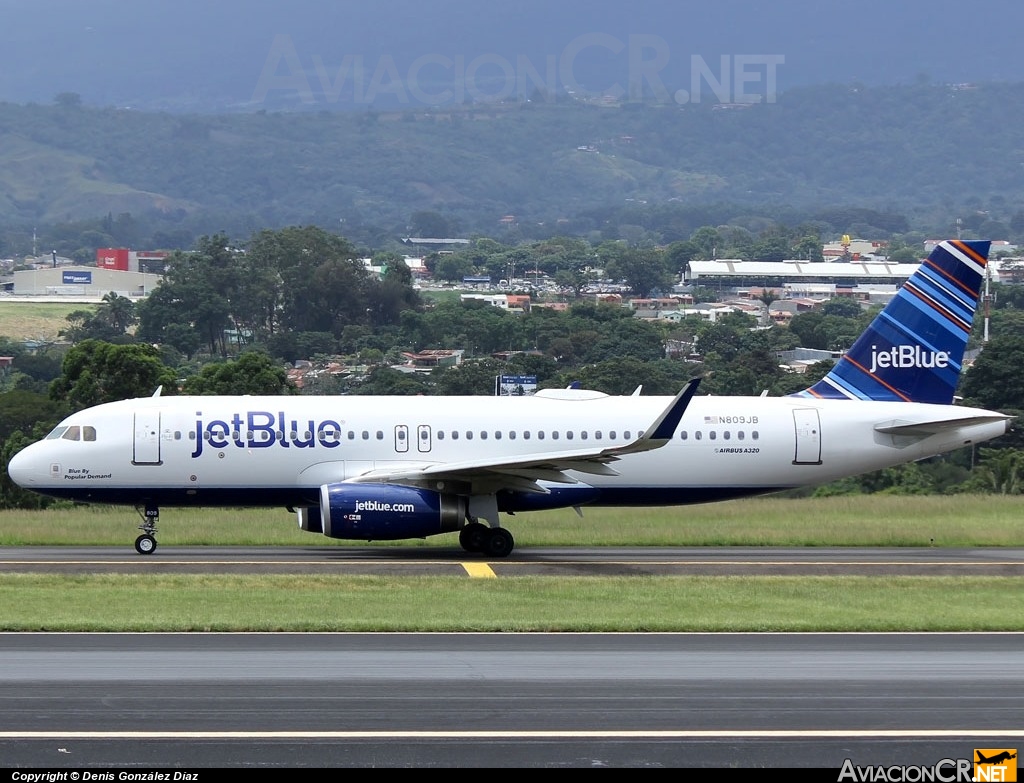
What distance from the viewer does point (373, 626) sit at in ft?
71.3

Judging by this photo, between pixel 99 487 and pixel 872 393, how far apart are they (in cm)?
1622

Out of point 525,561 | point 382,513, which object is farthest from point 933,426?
point 382,513

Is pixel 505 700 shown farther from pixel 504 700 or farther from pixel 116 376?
pixel 116 376

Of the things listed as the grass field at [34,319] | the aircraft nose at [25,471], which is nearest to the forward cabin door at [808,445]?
the aircraft nose at [25,471]

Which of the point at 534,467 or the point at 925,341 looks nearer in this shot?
the point at 534,467

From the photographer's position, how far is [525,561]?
102ft

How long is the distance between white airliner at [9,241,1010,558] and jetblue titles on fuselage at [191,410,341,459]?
35 mm

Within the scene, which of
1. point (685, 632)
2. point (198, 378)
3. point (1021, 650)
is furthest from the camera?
point (198, 378)

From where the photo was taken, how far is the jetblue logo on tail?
3569 cm

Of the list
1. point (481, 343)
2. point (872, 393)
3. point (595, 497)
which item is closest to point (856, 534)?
point (872, 393)

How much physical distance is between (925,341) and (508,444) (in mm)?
9441

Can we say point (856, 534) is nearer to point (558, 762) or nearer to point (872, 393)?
point (872, 393)

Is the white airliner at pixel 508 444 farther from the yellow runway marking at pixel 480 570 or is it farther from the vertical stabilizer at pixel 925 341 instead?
the yellow runway marking at pixel 480 570

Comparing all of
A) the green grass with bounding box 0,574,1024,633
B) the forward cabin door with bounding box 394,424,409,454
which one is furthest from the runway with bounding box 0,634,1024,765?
the forward cabin door with bounding box 394,424,409,454
